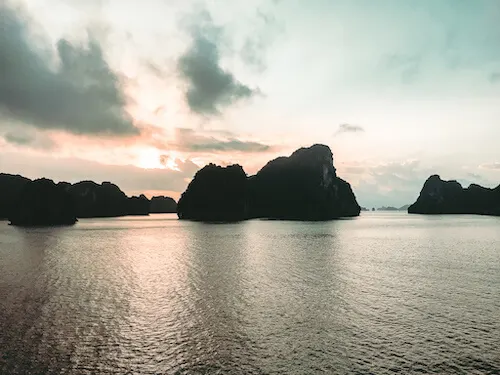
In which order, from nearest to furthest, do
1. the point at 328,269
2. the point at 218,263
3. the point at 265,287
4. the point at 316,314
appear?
the point at 316,314 < the point at 265,287 < the point at 328,269 < the point at 218,263

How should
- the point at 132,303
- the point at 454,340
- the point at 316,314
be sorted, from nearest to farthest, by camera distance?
the point at 454,340
the point at 316,314
the point at 132,303

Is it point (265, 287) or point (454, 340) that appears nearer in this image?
point (454, 340)

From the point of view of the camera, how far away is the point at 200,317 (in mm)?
26500

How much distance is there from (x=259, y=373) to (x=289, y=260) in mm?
39034

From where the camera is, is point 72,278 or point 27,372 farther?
point 72,278

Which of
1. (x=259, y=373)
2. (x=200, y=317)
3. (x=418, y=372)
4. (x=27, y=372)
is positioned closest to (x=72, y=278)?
(x=200, y=317)

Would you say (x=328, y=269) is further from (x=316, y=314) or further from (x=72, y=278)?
(x=72, y=278)

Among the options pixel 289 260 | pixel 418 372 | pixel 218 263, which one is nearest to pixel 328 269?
pixel 289 260

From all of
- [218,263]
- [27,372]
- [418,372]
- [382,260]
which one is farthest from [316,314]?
[382,260]

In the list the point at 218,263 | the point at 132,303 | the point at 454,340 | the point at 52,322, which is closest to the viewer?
the point at 454,340

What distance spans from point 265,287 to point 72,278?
2298 cm

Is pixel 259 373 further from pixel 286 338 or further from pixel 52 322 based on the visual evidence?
pixel 52 322

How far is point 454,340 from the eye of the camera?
21031 mm

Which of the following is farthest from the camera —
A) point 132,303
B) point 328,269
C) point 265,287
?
point 328,269
